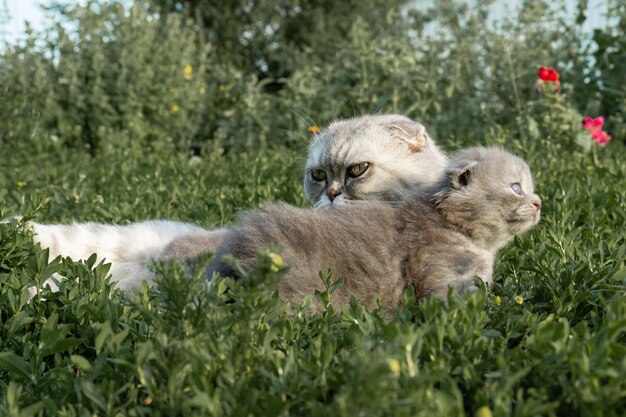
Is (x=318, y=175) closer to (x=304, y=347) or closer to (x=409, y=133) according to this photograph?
(x=409, y=133)

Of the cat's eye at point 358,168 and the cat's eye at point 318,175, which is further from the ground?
the cat's eye at point 358,168

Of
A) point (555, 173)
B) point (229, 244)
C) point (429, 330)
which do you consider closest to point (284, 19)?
point (555, 173)

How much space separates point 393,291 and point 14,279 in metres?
1.52

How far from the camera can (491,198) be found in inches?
124

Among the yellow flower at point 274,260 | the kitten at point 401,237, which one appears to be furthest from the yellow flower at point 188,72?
the yellow flower at point 274,260

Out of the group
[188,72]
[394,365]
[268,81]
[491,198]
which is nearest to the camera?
[394,365]

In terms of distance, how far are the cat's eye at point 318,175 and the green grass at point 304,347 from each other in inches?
51.4

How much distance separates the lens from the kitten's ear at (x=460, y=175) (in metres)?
3.13

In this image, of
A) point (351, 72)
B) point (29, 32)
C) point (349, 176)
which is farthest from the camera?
point (29, 32)

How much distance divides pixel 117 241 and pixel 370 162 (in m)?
1.51

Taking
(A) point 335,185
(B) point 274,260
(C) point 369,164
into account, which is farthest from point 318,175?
(B) point 274,260

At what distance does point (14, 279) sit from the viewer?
9.29ft

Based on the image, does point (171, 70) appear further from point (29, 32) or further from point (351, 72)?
point (351, 72)

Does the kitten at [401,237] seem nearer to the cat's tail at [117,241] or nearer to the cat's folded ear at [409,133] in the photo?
the cat's folded ear at [409,133]
